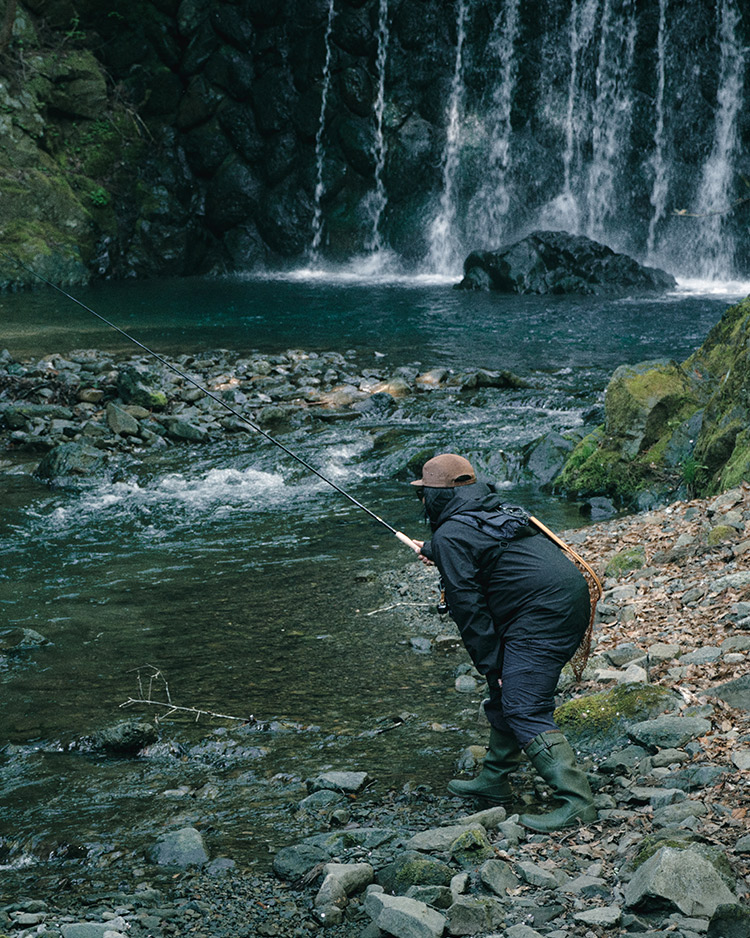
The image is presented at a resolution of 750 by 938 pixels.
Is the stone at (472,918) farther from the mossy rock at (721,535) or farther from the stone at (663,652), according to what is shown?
the mossy rock at (721,535)

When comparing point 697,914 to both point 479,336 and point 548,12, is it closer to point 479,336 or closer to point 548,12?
point 479,336

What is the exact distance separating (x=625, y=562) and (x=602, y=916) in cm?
466

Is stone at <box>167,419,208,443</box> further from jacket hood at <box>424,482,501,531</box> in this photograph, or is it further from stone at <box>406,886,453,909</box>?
stone at <box>406,886,453,909</box>

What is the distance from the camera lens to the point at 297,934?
11.9ft

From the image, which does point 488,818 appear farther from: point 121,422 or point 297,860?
point 121,422

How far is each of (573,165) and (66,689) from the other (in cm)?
3126

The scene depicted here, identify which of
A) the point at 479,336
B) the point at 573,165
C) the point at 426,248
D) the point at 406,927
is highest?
the point at 573,165

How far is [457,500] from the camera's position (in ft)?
15.1

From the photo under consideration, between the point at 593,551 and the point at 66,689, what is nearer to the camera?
the point at 66,689

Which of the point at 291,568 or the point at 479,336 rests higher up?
the point at 479,336

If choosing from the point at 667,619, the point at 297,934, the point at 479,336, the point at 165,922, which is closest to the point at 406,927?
the point at 297,934

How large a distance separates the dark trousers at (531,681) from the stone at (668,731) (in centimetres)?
58

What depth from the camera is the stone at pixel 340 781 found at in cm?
485

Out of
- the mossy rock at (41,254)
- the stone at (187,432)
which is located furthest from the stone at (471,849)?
the mossy rock at (41,254)
